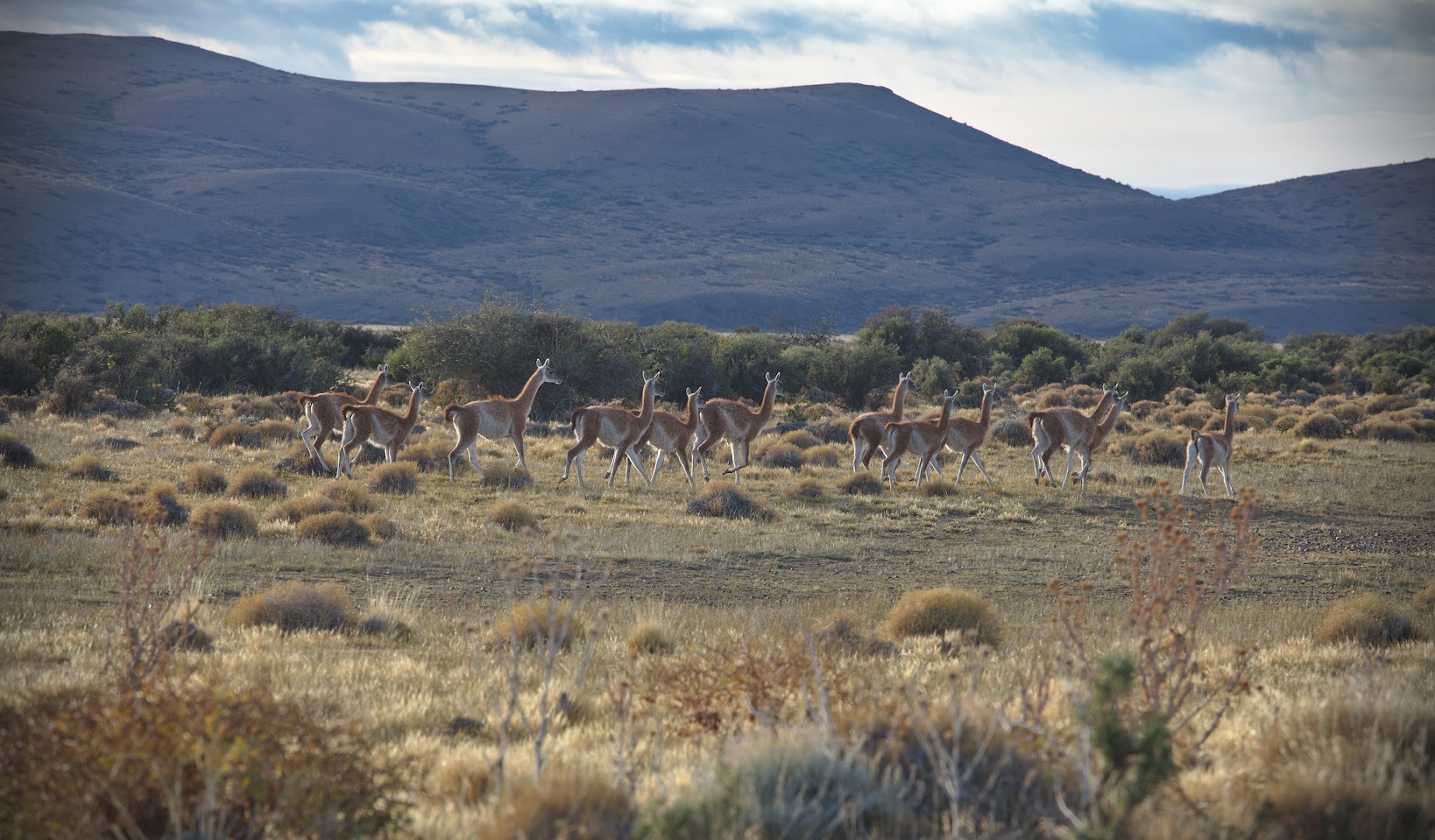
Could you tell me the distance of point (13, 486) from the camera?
13.0 metres

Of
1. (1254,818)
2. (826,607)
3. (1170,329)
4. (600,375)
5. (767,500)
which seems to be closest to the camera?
(1254,818)

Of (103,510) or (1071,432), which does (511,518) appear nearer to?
(103,510)

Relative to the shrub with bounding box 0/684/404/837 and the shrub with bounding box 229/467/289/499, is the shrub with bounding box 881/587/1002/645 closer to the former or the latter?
the shrub with bounding box 0/684/404/837

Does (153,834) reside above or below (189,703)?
below

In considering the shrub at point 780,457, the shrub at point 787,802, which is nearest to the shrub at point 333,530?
the shrub at point 787,802

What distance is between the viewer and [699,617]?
336 inches

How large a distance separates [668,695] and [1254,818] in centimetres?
284

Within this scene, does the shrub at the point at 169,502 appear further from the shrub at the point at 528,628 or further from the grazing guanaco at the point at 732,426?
the grazing guanaco at the point at 732,426

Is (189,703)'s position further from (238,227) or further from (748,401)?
(238,227)

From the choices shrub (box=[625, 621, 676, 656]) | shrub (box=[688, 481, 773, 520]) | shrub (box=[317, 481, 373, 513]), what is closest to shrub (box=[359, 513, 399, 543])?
shrub (box=[317, 481, 373, 513])

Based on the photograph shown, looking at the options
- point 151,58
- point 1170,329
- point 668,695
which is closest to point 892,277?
point 1170,329

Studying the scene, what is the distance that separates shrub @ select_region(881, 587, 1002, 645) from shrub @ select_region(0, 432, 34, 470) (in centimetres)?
1264

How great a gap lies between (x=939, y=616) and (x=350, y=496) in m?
8.46

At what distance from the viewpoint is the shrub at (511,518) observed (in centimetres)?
1279
